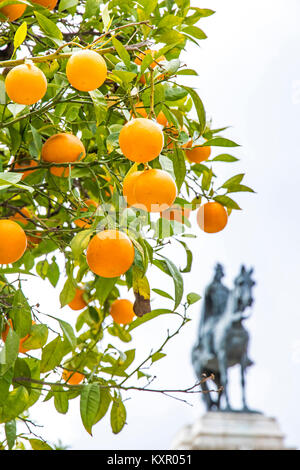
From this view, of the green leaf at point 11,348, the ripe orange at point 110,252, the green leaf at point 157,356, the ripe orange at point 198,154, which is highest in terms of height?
the ripe orange at point 198,154

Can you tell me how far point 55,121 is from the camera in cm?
69

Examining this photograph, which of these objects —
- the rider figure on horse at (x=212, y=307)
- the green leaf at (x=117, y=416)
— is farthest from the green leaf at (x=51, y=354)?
the rider figure on horse at (x=212, y=307)

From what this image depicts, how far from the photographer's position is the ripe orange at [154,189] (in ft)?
1.64

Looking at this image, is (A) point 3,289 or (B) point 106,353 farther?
(B) point 106,353

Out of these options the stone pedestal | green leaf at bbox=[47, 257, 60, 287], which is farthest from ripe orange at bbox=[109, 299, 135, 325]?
the stone pedestal

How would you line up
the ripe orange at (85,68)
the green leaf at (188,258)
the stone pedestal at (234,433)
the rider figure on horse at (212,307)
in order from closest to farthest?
1. the ripe orange at (85,68)
2. the green leaf at (188,258)
3. the stone pedestal at (234,433)
4. the rider figure on horse at (212,307)

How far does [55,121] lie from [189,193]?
0.72ft

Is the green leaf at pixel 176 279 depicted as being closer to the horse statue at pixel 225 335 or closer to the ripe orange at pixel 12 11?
the ripe orange at pixel 12 11

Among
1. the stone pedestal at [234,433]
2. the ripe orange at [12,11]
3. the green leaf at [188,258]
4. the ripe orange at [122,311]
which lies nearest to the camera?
the ripe orange at [12,11]

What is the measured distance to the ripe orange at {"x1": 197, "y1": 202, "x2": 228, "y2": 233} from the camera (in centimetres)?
74

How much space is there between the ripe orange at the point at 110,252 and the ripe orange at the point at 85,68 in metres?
0.14
